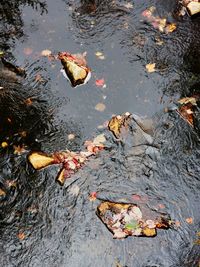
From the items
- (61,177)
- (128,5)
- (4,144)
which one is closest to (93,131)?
(61,177)

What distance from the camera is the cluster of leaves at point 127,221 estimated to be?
13.5 ft

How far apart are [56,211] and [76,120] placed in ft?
4.33

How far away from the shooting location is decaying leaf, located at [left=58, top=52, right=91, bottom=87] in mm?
5402

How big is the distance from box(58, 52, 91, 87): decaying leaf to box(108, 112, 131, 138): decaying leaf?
2.66 ft

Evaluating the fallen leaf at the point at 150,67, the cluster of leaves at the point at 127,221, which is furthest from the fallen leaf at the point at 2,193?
the fallen leaf at the point at 150,67

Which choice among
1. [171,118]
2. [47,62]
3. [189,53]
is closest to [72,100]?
[47,62]

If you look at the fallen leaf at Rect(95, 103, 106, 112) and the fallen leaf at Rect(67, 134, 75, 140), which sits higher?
the fallen leaf at Rect(95, 103, 106, 112)

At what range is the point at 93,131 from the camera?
16.2ft

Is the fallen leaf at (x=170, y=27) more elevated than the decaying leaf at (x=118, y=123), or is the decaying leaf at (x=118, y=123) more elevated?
the fallen leaf at (x=170, y=27)

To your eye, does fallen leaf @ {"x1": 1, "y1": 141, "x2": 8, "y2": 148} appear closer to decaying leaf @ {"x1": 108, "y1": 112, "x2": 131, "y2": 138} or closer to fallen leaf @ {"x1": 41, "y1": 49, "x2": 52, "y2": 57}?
decaying leaf @ {"x1": 108, "y1": 112, "x2": 131, "y2": 138}

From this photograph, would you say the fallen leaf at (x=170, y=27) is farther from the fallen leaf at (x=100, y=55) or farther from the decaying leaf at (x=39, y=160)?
the decaying leaf at (x=39, y=160)

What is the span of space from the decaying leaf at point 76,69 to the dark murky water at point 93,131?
9 cm

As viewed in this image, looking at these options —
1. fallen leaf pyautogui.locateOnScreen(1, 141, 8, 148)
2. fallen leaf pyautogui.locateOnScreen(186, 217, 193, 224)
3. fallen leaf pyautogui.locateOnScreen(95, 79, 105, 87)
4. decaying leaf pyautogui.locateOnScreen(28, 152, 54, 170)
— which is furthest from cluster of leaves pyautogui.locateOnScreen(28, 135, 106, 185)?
fallen leaf pyautogui.locateOnScreen(186, 217, 193, 224)

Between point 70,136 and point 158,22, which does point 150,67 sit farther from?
point 70,136
